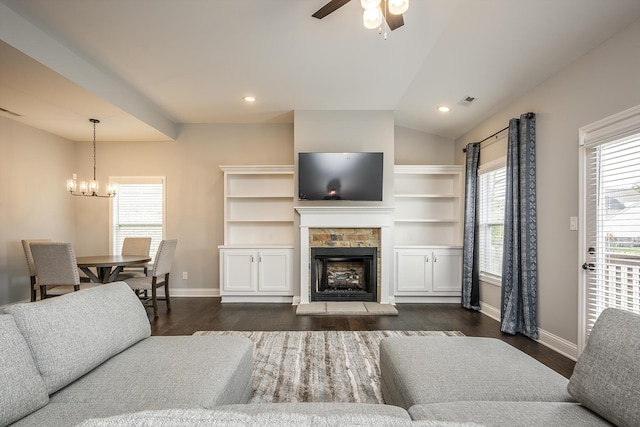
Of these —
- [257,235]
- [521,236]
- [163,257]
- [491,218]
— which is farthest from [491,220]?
[163,257]

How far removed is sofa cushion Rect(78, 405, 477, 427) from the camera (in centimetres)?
49

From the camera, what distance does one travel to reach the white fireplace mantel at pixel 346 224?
447 cm

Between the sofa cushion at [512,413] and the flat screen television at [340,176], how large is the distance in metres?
3.40

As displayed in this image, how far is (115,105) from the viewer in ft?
11.7

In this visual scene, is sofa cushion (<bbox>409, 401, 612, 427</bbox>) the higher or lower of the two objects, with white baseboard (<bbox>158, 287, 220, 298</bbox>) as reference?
higher

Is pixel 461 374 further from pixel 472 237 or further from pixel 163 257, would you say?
pixel 163 257

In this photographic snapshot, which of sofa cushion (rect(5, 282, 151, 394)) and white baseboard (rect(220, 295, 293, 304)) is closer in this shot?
sofa cushion (rect(5, 282, 151, 394))

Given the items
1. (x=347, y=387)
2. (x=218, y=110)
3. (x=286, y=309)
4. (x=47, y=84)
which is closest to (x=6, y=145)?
(x=47, y=84)

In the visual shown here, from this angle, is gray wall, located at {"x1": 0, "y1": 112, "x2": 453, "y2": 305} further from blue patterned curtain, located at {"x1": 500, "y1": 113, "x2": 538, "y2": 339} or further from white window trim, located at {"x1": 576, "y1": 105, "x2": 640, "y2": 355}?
white window trim, located at {"x1": 576, "y1": 105, "x2": 640, "y2": 355}

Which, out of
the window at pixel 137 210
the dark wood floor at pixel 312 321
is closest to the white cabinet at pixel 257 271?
the dark wood floor at pixel 312 321

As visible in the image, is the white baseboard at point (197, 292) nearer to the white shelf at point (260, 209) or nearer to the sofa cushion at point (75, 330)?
the white shelf at point (260, 209)

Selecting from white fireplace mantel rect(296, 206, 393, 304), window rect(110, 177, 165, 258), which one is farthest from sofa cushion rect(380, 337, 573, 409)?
window rect(110, 177, 165, 258)

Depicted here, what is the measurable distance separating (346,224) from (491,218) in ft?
6.31

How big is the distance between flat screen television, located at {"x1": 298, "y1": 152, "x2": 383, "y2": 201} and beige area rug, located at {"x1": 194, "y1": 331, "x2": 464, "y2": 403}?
75.2 inches
